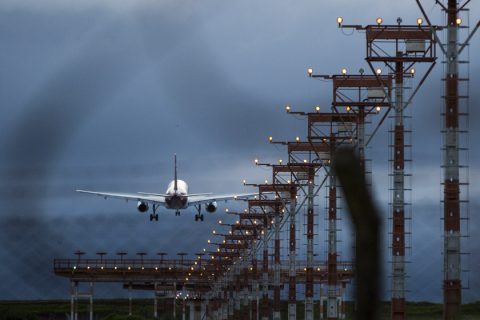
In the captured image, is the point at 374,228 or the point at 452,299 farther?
the point at 452,299

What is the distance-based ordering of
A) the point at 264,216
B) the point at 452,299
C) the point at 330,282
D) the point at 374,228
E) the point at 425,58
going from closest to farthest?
the point at 374,228 < the point at 452,299 < the point at 425,58 < the point at 330,282 < the point at 264,216

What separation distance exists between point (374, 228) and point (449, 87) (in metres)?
35.5

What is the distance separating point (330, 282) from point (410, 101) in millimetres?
42481

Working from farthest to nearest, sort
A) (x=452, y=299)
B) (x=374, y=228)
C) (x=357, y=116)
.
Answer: (x=357, y=116)
(x=452, y=299)
(x=374, y=228)

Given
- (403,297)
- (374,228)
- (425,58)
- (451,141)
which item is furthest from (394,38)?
(374,228)

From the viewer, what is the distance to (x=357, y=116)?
286 feet

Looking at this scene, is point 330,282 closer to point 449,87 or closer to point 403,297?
point 403,297

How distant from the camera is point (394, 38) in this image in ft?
206

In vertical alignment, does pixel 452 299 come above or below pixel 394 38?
below

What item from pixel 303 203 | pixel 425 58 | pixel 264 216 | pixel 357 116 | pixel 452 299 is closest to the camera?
pixel 452 299

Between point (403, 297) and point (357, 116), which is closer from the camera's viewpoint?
point (403, 297)

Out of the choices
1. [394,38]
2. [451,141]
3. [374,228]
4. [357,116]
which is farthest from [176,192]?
[374,228]

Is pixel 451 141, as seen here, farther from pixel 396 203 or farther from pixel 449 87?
pixel 396 203

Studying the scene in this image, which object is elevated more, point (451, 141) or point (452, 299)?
point (451, 141)
